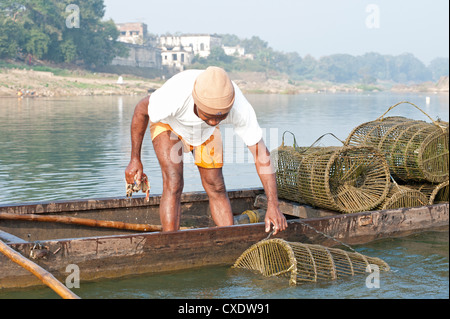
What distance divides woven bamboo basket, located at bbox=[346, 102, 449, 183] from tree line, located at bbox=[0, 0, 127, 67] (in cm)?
5772

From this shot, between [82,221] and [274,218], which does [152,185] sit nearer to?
[82,221]

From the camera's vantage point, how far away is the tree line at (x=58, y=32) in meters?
64.4

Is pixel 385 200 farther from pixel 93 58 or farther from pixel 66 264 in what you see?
pixel 93 58

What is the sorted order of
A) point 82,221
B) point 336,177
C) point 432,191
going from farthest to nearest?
point 432,191 < point 336,177 < point 82,221

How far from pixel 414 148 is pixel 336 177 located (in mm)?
1012

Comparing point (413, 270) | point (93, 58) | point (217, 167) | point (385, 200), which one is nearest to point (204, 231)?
point (217, 167)

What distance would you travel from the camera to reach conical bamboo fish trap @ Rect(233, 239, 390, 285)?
5598 millimetres

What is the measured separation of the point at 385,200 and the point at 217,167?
2501 mm

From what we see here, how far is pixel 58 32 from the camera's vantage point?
7169cm

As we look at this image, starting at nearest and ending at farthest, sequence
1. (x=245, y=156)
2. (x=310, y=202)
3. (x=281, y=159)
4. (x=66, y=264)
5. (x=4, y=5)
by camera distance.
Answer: (x=66, y=264)
(x=310, y=202)
(x=281, y=159)
(x=245, y=156)
(x=4, y=5)

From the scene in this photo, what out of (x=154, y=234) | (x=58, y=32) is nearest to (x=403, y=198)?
(x=154, y=234)

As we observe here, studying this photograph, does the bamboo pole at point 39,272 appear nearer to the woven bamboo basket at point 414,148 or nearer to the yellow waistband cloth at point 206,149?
the yellow waistband cloth at point 206,149

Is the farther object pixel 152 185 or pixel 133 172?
pixel 152 185

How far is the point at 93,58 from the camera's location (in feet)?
250
